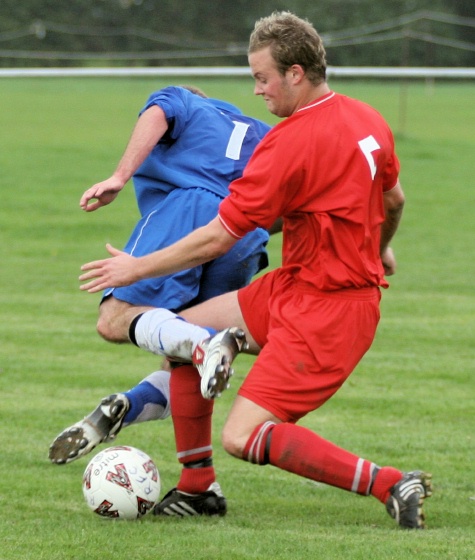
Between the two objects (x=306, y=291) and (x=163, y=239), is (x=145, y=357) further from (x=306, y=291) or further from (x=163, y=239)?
(x=306, y=291)

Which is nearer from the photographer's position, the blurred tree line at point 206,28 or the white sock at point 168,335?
the white sock at point 168,335

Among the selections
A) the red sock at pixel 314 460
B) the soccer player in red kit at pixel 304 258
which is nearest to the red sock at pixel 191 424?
the soccer player in red kit at pixel 304 258

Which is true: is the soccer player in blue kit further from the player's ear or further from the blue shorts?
the player's ear

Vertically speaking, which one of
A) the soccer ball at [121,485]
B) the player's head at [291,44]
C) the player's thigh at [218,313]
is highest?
the player's head at [291,44]

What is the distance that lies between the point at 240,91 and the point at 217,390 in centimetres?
3584

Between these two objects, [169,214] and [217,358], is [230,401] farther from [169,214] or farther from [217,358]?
[217,358]

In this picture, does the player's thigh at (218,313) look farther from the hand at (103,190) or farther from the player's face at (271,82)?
the player's face at (271,82)

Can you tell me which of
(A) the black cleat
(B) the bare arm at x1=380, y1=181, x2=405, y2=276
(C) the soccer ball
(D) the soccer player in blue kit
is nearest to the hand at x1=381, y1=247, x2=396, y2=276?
(B) the bare arm at x1=380, y1=181, x2=405, y2=276

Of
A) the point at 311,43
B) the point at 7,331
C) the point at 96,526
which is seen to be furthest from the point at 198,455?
the point at 7,331

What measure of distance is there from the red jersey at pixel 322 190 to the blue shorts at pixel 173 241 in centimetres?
70

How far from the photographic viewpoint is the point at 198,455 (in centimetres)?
513

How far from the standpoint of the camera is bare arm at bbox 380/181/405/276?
5.05m

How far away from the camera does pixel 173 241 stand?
5230mm

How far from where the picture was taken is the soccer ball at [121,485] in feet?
16.0
